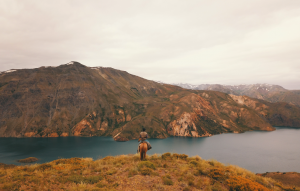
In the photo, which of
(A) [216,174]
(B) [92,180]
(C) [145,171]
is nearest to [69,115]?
(B) [92,180]

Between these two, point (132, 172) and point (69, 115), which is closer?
point (132, 172)

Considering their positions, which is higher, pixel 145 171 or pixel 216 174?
pixel 145 171

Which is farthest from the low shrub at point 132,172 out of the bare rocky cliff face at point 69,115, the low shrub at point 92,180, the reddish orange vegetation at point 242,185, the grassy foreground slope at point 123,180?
the bare rocky cliff face at point 69,115

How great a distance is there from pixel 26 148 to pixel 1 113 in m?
82.9

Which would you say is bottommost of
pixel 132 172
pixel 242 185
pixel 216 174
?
pixel 216 174

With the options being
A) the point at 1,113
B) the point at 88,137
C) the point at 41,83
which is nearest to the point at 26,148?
the point at 88,137

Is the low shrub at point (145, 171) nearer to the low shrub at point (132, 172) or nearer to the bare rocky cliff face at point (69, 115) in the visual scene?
the low shrub at point (132, 172)

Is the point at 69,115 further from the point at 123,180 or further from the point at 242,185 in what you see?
the point at 242,185

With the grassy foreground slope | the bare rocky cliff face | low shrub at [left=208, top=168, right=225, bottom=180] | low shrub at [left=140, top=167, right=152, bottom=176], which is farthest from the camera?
the bare rocky cliff face

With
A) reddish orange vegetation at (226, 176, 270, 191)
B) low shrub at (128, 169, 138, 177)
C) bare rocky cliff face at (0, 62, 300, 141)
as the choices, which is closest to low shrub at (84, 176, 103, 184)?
low shrub at (128, 169, 138, 177)

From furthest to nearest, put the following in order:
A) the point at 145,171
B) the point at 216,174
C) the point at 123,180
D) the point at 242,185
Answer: the point at 145,171
the point at 216,174
the point at 123,180
the point at 242,185

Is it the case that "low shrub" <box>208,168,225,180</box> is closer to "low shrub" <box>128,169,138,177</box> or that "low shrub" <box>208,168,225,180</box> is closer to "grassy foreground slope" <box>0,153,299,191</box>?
"grassy foreground slope" <box>0,153,299,191</box>

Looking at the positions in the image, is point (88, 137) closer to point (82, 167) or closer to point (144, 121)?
point (144, 121)

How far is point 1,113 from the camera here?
522 ft
